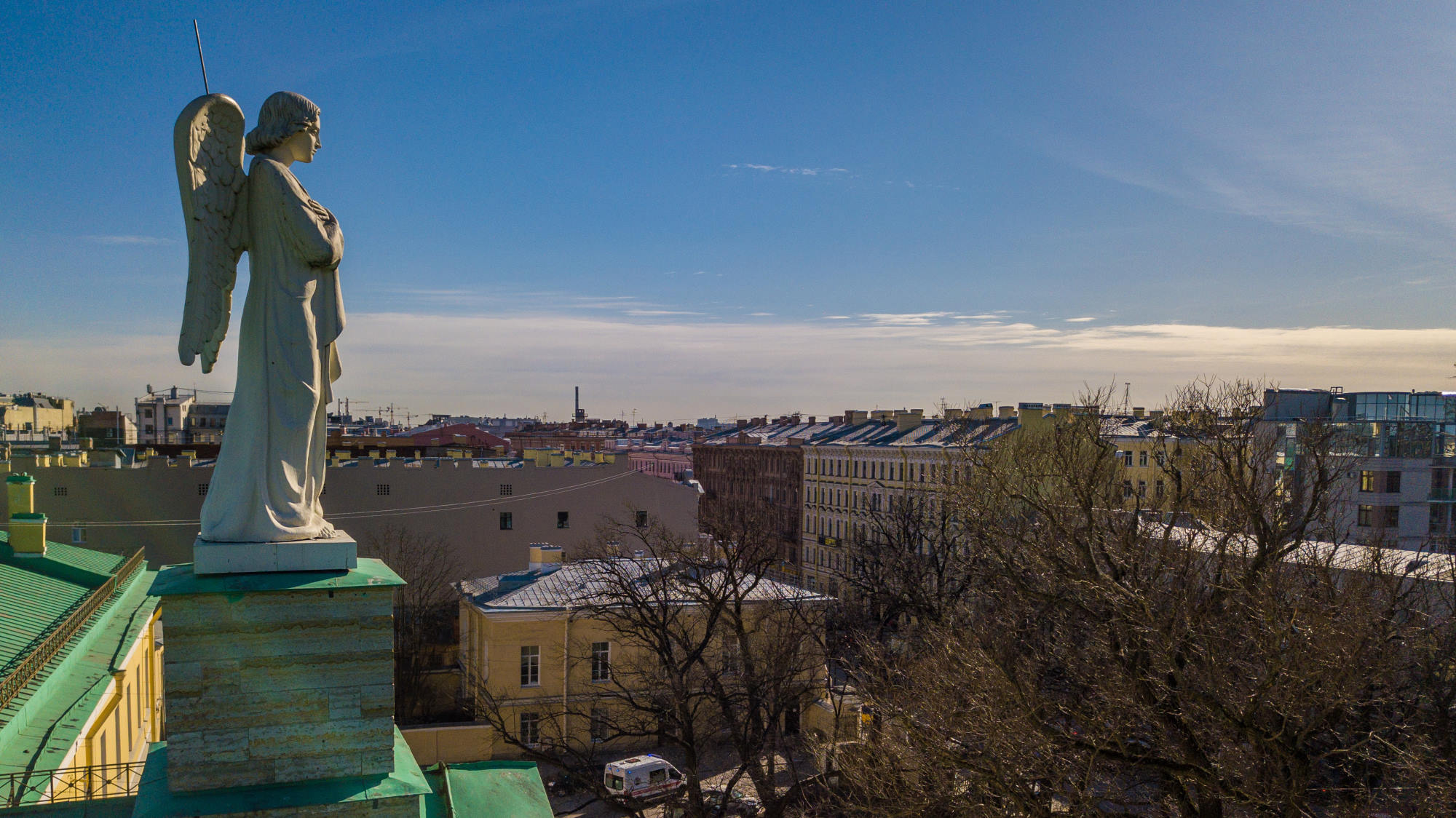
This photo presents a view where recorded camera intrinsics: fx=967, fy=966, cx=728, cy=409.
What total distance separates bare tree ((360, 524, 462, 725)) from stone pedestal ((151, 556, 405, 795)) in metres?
25.3

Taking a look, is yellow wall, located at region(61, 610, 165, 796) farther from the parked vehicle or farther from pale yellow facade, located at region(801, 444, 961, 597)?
pale yellow facade, located at region(801, 444, 961, 597)

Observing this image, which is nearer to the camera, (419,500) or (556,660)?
(556,660)

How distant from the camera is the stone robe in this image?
6074 mm

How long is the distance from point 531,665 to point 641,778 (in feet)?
15.2

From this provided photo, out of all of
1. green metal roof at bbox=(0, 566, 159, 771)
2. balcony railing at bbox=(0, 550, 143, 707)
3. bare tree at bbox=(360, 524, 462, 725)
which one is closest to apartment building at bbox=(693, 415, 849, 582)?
bare tree at bbox=(360, 524, 462, 725)

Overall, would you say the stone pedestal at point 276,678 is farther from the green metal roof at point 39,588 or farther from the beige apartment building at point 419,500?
the beige apartment building at point 419,500

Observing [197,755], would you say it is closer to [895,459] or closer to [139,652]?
[139,652]

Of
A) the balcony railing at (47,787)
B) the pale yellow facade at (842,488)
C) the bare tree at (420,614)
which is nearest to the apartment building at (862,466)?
the pale yellow facade at (842,488)

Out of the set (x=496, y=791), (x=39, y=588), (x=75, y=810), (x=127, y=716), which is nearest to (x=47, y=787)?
(x=75, y=810)

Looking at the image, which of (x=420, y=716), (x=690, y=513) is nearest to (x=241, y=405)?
(x=420, y=716)

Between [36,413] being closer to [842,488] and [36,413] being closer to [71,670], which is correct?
[842,488]

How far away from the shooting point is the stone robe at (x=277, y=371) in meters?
6.07

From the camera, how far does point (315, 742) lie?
5.83 metres

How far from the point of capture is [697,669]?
26922 millimetres
